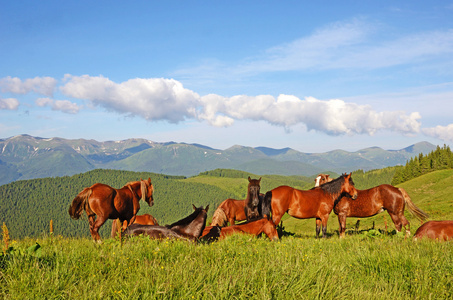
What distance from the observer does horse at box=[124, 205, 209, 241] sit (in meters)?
10.4

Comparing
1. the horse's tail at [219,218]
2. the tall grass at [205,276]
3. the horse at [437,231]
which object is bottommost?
the horse's tail at [219,218]

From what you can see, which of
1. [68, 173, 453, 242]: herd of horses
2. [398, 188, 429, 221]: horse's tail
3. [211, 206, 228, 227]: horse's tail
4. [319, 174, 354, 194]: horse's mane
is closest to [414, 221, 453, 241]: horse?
[68, 173, 453, 242]: herd of horses

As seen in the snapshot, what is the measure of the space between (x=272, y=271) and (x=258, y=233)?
6.18 meters

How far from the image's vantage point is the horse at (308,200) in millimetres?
15148

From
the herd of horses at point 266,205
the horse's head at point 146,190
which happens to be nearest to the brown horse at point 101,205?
the herd of horses at point 266,205

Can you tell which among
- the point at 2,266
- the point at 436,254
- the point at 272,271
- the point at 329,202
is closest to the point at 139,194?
the point at 329,202

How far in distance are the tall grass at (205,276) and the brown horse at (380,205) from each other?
8754 mm

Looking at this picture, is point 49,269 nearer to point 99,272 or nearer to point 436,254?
point 99,272

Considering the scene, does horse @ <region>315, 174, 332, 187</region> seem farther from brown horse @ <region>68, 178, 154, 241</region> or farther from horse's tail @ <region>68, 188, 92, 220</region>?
horse's tail @ <region>68, 188, 92, 220</region>

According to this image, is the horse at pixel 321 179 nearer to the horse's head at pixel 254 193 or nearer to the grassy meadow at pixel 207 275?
the horse's head at pixel 254 193

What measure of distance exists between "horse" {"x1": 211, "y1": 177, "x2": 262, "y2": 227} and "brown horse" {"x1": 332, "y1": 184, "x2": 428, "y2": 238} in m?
4.73

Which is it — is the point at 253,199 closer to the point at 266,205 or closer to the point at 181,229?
the point at 266,205

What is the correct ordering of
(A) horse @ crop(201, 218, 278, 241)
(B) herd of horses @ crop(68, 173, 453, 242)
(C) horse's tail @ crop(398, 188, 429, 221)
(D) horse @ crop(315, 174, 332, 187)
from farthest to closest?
(D) horse @ crop(315, 174, 332, 187) < (C) horse's tail @ crop(398, 188, 429, 221) < (B) herd of horses @ crop(68, 173, 453, 242) < (A) horse @ crop(201, 218, 278, 241)

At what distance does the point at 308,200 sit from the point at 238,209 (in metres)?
4.56
